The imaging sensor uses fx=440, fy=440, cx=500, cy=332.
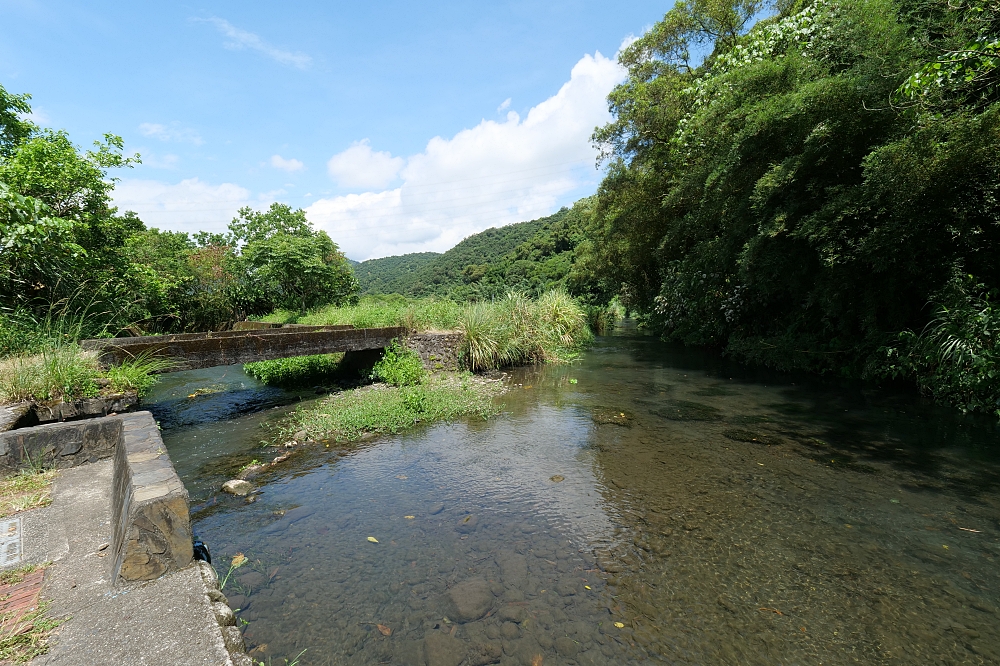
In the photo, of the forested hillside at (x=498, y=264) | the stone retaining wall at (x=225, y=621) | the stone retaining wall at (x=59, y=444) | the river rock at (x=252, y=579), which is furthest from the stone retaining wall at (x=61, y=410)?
the forested hillside at (x=498, y=264)

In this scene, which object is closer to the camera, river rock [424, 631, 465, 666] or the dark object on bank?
river rock [424, 631, 465, 666]

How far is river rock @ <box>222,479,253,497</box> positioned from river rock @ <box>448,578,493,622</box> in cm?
276

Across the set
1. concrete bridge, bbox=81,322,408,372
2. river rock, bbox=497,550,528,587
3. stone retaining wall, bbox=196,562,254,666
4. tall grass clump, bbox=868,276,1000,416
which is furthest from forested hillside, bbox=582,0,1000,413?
concrete bridge, bbox=81,322,408,372

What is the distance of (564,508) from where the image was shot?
14.1ft

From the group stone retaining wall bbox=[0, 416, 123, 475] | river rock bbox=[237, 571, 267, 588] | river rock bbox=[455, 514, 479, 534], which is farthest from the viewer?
river rock bbox=[455, 514, 479, 534]

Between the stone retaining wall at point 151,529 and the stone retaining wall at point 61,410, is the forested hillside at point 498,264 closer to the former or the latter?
Result: the stone retaining wall at point 61,410

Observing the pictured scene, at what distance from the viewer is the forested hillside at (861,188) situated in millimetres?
6254

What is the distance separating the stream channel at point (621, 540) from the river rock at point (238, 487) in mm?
102

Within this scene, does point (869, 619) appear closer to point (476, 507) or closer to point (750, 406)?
point (476, 507)

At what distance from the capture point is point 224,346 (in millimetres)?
7305

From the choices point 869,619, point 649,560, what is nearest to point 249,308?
point 649,560

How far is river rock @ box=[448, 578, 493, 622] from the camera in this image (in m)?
2.89

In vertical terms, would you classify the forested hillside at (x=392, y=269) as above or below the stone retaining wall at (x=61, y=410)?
above

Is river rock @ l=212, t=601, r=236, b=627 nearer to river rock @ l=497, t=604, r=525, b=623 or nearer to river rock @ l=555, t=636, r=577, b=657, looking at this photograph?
river rock @ l=497, t=604, r=525, b=623
